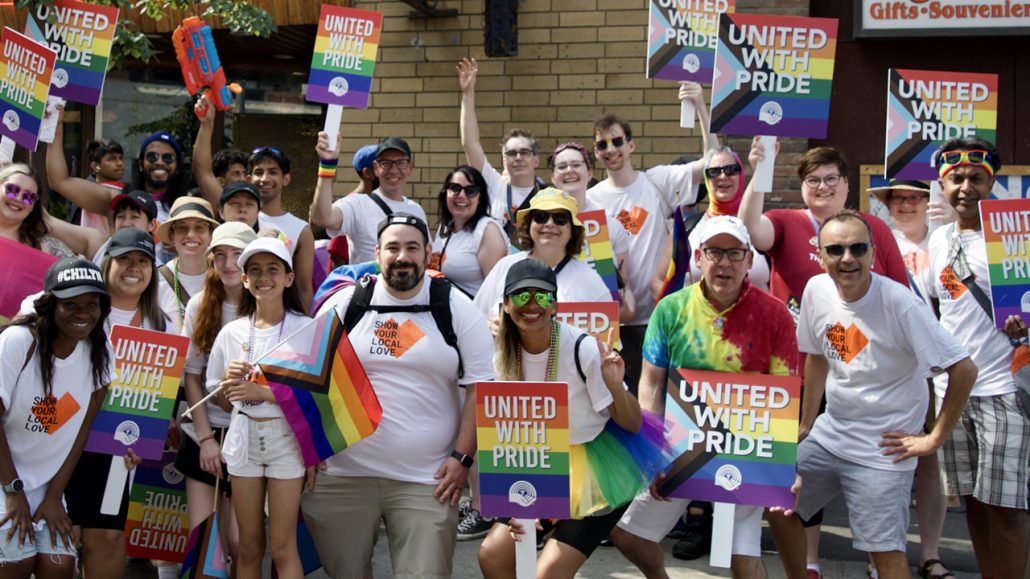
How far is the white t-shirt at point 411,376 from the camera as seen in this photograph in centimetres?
459

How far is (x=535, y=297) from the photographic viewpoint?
429 cm

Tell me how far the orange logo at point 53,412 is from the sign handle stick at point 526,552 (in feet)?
6.56

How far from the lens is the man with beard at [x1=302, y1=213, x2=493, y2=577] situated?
457 cm

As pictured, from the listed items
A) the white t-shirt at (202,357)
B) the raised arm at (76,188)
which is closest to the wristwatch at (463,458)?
the white t-shirt at (202,357)

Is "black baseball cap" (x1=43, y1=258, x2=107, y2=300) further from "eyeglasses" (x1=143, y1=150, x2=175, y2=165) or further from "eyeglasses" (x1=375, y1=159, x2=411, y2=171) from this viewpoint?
"eyeglasses" (x1=375, y1=159, x2=411, y2=171)

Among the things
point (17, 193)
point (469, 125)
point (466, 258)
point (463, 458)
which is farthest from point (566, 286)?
point (17, 193)

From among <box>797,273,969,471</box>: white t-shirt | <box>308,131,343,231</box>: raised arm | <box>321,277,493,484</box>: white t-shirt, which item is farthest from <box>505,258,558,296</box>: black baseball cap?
<box>308,131,343,231</box>: raised arm

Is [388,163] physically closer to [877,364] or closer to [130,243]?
[130,243]

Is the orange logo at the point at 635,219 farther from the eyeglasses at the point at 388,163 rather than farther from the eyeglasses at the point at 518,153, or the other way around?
the eyeglasses at the point at 388,163

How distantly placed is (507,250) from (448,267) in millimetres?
356

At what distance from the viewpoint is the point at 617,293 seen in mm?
5969

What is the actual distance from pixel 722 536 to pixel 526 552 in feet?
2.71

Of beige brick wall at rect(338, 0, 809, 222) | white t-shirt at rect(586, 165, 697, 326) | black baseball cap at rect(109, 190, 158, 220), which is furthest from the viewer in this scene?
beige brick wall at rect(338, 0, 809, 222)

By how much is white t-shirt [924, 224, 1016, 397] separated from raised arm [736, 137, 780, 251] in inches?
34.4
